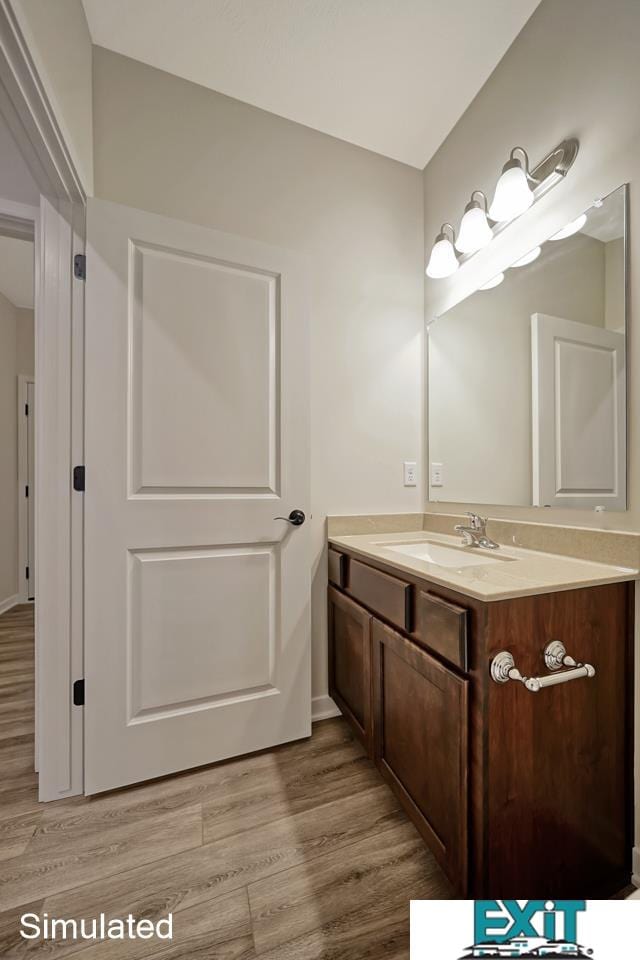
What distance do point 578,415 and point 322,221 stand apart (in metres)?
1.37

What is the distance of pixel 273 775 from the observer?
1.38 metres

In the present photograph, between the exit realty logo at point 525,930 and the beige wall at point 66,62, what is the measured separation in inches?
74.6

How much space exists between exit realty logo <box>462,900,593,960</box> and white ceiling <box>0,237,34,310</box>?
364 centimetres

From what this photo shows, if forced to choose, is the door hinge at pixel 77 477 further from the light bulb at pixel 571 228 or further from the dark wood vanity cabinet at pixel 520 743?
the light bulb at pixel 571 228

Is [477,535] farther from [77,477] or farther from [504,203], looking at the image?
[77,477]

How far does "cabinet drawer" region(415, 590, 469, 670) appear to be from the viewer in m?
0.86

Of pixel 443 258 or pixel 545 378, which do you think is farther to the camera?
pixel 443 258

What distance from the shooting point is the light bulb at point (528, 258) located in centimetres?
131

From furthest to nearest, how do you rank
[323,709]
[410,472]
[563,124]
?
[410,472] → [323,709] → [563,124]

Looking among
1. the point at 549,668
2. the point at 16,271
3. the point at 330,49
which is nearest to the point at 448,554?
the point at 549,668

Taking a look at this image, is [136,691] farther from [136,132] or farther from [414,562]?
[136,132]

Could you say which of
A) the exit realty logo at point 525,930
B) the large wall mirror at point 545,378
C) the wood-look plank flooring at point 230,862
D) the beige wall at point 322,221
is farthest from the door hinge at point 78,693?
the large wall mirror at point 545,378

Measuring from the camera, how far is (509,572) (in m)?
1.03

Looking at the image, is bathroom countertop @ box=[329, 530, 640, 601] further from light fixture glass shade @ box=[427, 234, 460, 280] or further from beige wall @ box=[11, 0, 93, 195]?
beige wall @ box=[11, 0, 93, 195]
